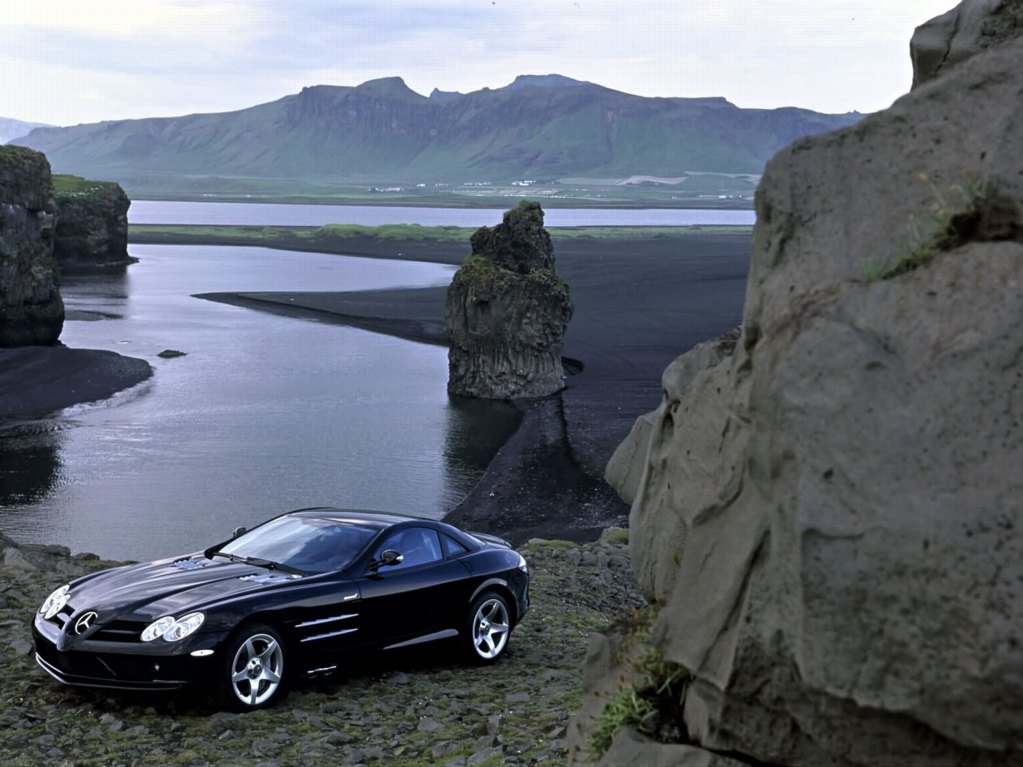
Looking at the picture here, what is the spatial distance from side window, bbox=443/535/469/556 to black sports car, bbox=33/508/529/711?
1 centimetres

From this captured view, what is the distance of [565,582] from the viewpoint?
62.5ft

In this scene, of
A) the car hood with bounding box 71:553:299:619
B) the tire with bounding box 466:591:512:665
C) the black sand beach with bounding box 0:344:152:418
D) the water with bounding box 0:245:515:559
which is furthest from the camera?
the black sand beach with bounding box 0:344:152:418

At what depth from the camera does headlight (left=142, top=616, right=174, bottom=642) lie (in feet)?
34.3

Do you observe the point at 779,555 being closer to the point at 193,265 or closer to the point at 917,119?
the point at 917,119

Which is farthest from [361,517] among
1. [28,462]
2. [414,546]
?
[28,462]

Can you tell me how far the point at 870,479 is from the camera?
17.3ft

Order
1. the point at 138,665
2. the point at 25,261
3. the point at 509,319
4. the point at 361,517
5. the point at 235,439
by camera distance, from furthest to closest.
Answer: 1. the point at 25,261
2. the point at 509,319
3. the point at 235,439
4. the point at 361,517
5. the point at 138,665

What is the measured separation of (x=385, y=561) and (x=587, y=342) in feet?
177

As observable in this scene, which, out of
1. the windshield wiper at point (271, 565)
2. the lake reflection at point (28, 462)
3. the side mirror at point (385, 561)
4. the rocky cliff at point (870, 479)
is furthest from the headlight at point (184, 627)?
the lake reflection at point (28, 462)

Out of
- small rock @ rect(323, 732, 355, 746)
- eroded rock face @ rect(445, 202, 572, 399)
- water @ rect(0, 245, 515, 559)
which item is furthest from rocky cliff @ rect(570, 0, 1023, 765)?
eroded rock face @ rect(445, 202, 572, 399)

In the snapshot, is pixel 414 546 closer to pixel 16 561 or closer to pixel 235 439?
pixel 16 561

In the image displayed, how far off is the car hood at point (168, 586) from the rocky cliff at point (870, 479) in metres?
4.89

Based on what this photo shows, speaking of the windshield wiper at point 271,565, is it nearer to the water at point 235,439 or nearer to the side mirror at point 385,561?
the side mirror at point 385,561

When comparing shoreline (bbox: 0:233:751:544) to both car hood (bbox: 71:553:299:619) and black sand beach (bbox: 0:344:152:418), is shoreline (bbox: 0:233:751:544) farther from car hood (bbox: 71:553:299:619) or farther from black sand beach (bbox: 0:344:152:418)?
car hood (bbox: 71:553:299:619)
